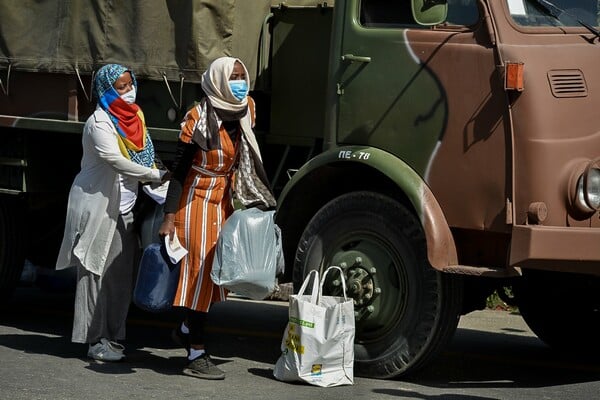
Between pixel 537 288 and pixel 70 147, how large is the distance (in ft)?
10.7

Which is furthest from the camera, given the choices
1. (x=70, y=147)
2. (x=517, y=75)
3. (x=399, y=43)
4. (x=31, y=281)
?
(x=31, y=281)

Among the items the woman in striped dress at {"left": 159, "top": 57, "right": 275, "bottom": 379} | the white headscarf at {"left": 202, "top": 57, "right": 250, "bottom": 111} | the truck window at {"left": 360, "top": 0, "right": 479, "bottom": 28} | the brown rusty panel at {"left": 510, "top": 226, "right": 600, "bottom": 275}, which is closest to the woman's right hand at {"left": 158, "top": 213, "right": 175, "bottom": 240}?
the woman in striped dress at {"left": 159, "top": 57, "right": 275, "bottom": 379}

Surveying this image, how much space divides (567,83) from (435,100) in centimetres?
70

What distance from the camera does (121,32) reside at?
8.02m

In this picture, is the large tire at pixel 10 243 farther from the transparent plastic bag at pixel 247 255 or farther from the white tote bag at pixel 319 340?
the white tote bag at pixel 319 340

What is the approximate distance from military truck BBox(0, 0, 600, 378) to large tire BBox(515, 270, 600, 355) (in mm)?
14

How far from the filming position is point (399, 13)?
7.19 m

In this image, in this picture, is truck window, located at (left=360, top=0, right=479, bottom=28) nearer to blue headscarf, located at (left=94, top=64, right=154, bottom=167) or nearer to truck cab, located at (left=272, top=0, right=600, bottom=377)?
truck cab, located at (left=272, top=0, right=600, bottom=377)

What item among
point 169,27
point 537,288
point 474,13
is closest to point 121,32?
point 169,27

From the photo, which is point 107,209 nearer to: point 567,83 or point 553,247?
point 553,247

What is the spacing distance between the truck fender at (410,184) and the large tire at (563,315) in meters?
0.95

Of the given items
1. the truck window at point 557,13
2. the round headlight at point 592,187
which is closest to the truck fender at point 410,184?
the round headlight at point 592,187

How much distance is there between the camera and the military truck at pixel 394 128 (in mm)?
6535

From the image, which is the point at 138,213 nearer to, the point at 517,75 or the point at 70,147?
the point at 70,147
